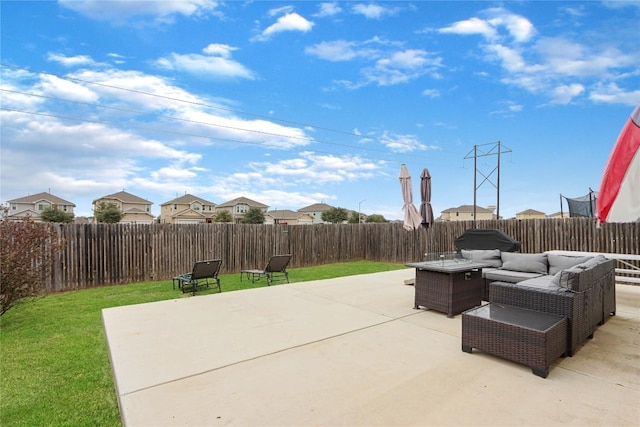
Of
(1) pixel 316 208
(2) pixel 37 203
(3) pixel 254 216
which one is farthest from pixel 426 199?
(1) pixel 316 208

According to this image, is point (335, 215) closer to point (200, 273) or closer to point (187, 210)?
point (187, 210)

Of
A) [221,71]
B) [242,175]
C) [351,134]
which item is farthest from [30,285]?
[242,175]

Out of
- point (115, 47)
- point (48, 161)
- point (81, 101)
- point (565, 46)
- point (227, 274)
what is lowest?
point (227, 274)

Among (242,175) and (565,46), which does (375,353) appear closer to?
(565,46)

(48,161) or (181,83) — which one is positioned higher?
(181,83)

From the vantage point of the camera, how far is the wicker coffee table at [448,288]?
4496mm

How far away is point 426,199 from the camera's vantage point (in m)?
7.32

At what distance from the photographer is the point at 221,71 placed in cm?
1273

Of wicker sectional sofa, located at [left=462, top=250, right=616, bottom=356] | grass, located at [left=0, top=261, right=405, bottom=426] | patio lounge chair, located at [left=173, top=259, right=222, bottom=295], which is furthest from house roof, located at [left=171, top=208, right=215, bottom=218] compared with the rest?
wicker sectional sofa, located at [left=462, top=250, right=616, bottom=356]

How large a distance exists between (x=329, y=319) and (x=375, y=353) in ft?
4.23

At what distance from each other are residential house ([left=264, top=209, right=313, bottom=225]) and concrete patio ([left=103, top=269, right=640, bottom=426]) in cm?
5294

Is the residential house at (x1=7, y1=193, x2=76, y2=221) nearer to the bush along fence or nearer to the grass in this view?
the bush along fence

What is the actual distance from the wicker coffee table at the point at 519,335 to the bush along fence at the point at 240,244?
733cm

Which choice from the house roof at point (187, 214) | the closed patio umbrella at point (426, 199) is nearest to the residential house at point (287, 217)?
the house roof at point (187, 214)
